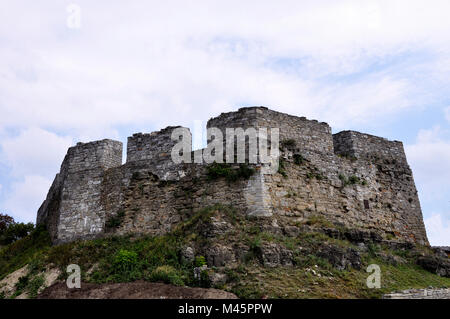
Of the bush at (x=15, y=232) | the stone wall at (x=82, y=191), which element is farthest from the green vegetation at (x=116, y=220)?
the bush at (x=15, y=232)

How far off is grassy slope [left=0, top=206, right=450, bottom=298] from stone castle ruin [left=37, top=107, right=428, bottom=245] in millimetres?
842

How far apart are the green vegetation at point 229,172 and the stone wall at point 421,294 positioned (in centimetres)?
604

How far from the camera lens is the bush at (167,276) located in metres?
13.8

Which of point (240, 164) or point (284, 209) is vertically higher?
point (240, 164)

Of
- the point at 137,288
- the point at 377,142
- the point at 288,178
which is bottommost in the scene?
the point at 137,288

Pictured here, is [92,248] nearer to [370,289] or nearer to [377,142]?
[370,289]

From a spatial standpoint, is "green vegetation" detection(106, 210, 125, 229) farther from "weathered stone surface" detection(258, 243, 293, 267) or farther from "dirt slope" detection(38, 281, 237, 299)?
"weathered stone surface" detection(258, 243, 293, 267)

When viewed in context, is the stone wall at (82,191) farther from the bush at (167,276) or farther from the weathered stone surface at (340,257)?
the weathered stone surface at (340,257)

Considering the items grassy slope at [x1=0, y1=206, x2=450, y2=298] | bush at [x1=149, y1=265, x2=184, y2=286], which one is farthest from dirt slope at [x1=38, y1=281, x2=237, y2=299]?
grassy slope at [x1=0, y1=206, x2=450, y2=298]

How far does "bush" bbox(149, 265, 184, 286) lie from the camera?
544 inches

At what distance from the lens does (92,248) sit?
56.6 ft

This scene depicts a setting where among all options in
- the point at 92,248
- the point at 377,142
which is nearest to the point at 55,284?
the point at 92,248
